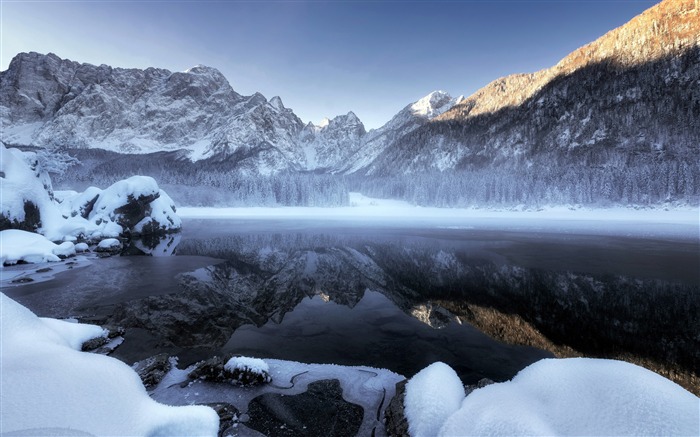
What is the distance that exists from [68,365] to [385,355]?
8226 mm

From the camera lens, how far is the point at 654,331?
11891 mm

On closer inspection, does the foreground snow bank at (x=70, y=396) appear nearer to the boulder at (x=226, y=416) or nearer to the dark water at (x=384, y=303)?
the boulder at (x=226, y=416)

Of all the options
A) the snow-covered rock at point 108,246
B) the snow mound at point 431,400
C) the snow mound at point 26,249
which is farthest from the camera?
the snow-covered rock at point 108,246

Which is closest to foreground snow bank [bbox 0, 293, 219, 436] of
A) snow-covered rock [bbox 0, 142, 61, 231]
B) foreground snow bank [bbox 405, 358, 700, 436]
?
foreground snow bank [bbox 405, 358, 700, 436]

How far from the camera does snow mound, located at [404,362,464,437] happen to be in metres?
5.58

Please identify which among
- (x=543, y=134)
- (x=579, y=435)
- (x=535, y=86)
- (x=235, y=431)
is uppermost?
(x=535, y=86)

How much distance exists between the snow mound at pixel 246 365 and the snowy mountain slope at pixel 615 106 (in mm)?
151837

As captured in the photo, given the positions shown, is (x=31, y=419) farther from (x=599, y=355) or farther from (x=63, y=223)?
(x=63, y=223)

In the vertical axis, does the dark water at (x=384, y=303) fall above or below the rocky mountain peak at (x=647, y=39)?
below

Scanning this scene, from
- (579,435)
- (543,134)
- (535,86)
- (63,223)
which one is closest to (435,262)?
(579,435)

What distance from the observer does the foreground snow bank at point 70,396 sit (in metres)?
4.16

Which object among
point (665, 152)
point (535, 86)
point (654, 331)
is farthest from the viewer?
point (535, 86)

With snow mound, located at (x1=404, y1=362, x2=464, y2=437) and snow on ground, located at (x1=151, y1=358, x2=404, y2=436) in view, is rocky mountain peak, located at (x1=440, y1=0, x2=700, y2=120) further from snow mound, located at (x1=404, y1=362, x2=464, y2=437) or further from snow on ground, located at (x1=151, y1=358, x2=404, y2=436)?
snow on ground, located at (x1=151, y1=358, x2=404, y2=436)

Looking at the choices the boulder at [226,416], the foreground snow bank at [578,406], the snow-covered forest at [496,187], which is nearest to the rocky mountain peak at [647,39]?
the snow-covered forest at [496,187]
